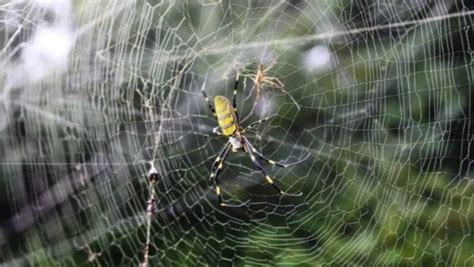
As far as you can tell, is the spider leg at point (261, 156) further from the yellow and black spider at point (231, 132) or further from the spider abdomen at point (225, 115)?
the spider abdomen at point (225, 115)

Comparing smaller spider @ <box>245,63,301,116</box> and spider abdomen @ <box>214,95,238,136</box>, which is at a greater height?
smaller spider @ <box>245,63,301,116</box>

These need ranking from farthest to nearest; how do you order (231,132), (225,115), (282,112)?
(282,112), (231,132), (225,115)

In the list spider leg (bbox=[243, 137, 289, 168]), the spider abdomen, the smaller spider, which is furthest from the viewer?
spider leg (bbox=[243, 137, 289, 168])

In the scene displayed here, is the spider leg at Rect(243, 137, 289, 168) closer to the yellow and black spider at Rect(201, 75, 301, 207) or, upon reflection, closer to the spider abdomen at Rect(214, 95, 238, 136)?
the yellow and black spider at Rect(201, 75, 301, 207)

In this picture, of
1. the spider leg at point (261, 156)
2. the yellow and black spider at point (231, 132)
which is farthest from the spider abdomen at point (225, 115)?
the spider leg at point (261, 156)

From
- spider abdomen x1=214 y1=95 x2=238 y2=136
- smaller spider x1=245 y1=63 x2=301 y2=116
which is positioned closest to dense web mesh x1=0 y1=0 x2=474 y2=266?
smaller spider x1=245 y1=63 x2=301 y2=116

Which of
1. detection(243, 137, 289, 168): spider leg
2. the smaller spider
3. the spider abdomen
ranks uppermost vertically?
the smaller spider

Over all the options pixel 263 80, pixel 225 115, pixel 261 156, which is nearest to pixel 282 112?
pixel 261 156

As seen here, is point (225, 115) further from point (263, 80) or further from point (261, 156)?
point (261, 156)
